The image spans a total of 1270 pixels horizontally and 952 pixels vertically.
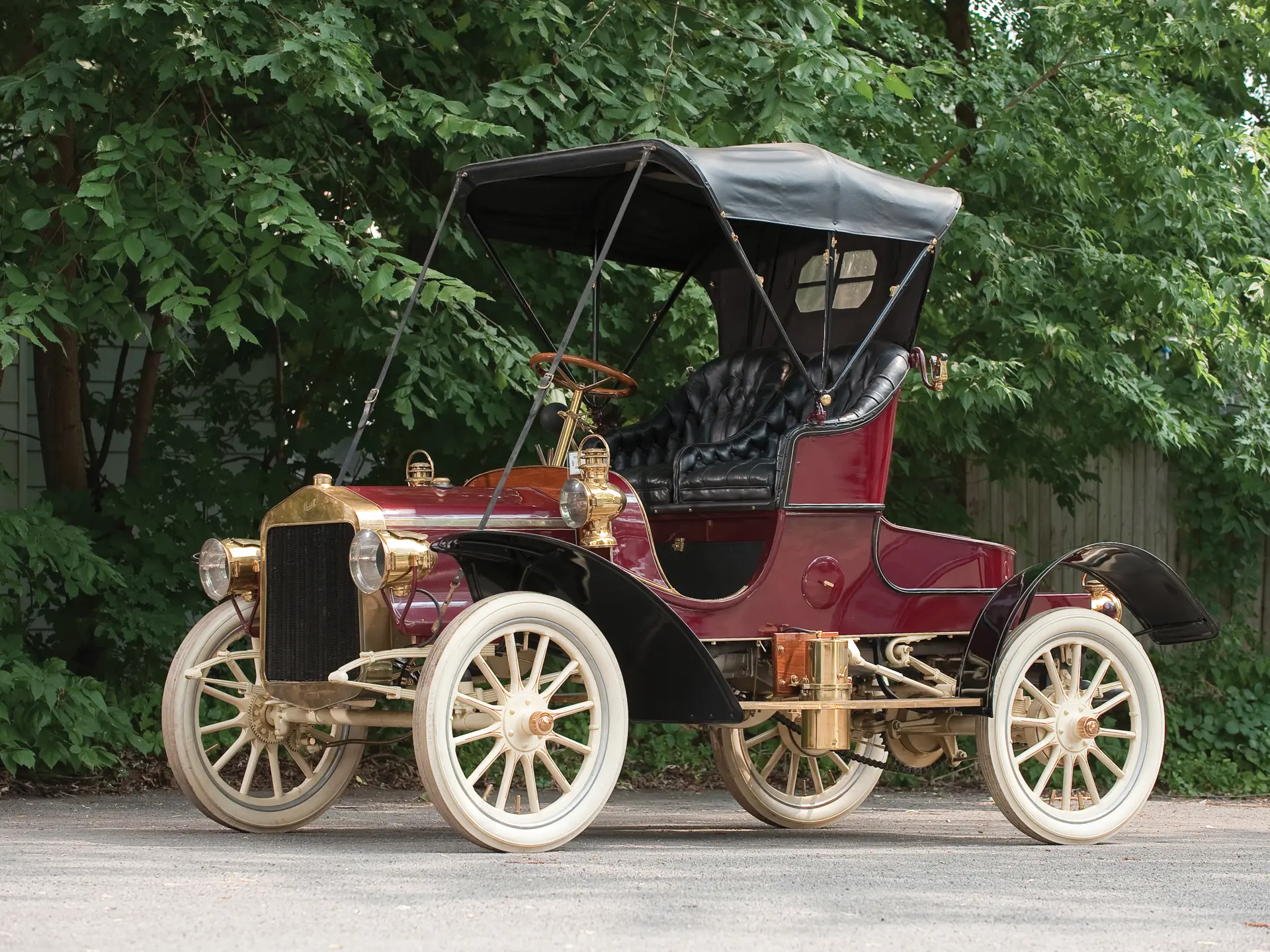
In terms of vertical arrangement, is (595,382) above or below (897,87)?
below

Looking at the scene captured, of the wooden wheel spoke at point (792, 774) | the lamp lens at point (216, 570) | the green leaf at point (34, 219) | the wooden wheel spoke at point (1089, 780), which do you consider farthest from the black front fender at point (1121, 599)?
the green leaf at point (34, 219)

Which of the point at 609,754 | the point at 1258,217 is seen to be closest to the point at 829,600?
the point at 609,754

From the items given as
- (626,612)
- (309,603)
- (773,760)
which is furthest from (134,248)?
(773,760)

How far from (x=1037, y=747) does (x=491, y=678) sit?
7.73 ft

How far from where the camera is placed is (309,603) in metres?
6.69

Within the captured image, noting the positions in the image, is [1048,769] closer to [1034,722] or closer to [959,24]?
[1034,722]

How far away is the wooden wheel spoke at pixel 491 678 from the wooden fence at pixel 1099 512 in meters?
7.23

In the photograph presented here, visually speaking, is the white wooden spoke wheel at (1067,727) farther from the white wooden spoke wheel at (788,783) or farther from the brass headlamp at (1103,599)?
the white wooden spoke wheel at (788,783)

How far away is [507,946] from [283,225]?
4507mm

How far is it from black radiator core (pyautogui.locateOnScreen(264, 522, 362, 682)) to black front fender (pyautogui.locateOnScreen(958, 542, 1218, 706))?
8.04ft

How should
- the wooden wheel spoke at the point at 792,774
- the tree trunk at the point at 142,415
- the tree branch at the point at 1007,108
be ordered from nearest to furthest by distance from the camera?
1. the wooden wheel spoke at the point at 792,774
2. the tree branch at the point at 1007,108
3. the tree trunk at the point at 142,415

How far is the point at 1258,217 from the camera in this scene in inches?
432

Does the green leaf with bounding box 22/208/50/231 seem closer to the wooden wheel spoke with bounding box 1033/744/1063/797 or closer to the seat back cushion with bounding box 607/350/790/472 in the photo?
the seat back cushion with bounding box 607/350/790/472

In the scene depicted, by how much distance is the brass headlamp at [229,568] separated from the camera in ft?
22.6
